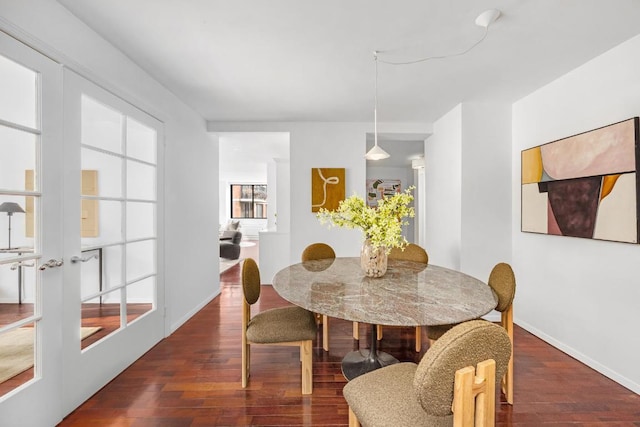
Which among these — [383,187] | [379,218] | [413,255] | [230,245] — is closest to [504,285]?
[379,218]

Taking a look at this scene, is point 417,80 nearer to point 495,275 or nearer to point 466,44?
point 466,44

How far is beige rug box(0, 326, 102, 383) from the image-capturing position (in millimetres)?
1429

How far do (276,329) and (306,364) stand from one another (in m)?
0.31

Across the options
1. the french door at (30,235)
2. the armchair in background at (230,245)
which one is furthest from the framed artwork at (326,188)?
the armchair in background at (230,245)

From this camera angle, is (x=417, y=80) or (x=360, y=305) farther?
(x=417, y=80)

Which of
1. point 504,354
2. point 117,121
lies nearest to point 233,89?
point 117,121

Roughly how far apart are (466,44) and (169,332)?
3630mm

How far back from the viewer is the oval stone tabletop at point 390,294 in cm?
135

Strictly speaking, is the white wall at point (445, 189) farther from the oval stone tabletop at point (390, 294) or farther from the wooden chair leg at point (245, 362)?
the wooden chair leg at point (245, 362)

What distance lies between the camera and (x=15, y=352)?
1.49 meters

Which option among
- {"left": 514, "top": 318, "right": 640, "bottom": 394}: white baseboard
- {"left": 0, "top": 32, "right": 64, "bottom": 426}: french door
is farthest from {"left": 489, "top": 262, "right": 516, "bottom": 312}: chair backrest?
{"left": 0, "top": 32, "right": 64, "bottom": 426}: french door

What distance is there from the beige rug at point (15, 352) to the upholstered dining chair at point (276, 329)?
1130 millimetres

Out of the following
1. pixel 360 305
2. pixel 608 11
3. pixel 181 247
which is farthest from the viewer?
pixel 181 247

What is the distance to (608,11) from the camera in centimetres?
174
